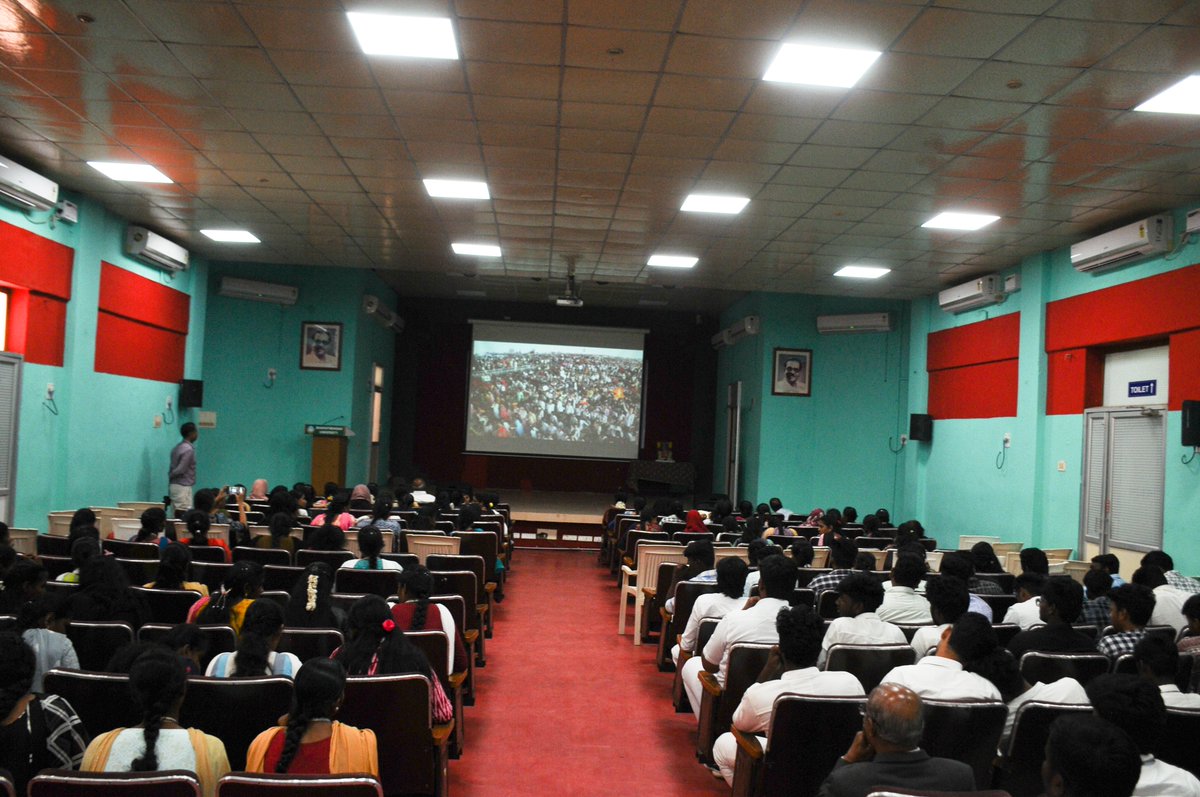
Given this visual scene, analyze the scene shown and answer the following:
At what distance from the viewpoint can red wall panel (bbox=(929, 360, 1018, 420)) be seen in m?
10.9

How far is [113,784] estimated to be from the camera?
2.06 metres

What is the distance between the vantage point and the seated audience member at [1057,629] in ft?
12.8

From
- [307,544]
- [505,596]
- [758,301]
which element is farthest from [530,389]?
[307,544]

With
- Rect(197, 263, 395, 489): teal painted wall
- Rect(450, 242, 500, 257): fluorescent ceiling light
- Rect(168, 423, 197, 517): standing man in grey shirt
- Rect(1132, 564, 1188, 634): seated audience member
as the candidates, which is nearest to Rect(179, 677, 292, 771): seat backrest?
Rect(1132, 564, 1188, 634): seated audience member

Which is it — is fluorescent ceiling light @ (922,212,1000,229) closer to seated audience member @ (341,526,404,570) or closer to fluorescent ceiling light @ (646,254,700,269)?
fluorescent ceiling light @ (646,254,700,269)

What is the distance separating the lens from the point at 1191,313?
770 cm

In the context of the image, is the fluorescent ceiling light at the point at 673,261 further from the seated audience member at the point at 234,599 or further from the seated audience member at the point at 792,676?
the seated audience member at the point at 792,676

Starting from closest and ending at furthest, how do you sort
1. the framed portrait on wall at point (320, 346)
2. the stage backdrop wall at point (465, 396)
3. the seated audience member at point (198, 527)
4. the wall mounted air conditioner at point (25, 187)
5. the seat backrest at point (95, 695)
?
the seat backrest at point (95, 695), the seated audience member at point (198, 527), the wall mounted air conditioner at point (25, 187), the framed portrait on wall at point (320, 346), the stage backdrop wall at point (465, 396)

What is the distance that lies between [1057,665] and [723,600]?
1.81 meters

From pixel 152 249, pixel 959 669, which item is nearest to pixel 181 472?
pixel 152 249

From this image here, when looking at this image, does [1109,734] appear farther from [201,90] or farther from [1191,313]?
[1191,313]

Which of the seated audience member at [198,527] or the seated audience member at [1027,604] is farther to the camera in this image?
the seated audience member at [198,527]

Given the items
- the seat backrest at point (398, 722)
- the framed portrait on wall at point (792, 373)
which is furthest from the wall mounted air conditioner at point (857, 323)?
the seat backrest at point (398, 722)

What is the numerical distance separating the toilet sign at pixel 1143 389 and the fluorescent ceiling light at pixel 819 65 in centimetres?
498
